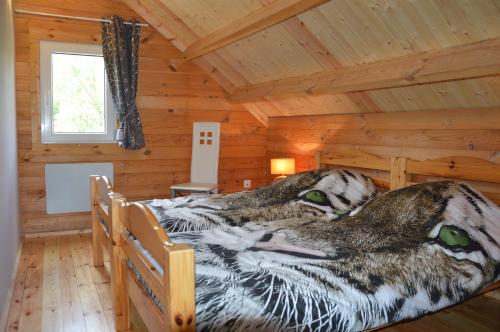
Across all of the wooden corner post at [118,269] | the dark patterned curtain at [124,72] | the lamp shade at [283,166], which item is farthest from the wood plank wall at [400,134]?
the wooden corner post at [118,269]

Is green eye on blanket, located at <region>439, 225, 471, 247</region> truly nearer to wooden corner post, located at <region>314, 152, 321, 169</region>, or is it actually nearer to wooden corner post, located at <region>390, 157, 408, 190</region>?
wooden corner post, located at <region>390, 157, 408, 190</region>

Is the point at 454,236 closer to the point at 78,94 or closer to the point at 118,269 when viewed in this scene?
the point at 118,269

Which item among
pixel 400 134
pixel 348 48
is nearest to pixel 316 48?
pixel 348 48

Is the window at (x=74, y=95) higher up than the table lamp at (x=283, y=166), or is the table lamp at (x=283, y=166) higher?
the window at (x=74, y=95)

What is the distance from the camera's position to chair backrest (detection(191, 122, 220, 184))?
187 inches

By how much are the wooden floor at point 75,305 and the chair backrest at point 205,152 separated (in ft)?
5.03

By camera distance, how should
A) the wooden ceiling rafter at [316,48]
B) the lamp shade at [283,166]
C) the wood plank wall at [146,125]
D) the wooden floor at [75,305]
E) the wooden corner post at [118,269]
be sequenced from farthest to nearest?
the lamp shade at [283,166]
the wood plank wall at [146,125]
the wooden ceiling rafter at [316,48]
the wooden floor at [75,305]
the wooden corner post at [118,269]

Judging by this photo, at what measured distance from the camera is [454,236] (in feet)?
7.55

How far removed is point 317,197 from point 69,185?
2.58 metres

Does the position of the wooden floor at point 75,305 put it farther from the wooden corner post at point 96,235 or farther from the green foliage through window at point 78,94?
the green foliage through window at point 78,94

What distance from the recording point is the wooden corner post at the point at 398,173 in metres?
3.33

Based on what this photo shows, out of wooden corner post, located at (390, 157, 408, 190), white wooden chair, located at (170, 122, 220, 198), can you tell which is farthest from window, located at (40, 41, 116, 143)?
wooden corner post, located at (390, 157, 408, 190)

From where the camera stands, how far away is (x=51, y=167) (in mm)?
4289

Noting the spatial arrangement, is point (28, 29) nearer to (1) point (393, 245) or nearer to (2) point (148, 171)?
(2) point (148, 171)
